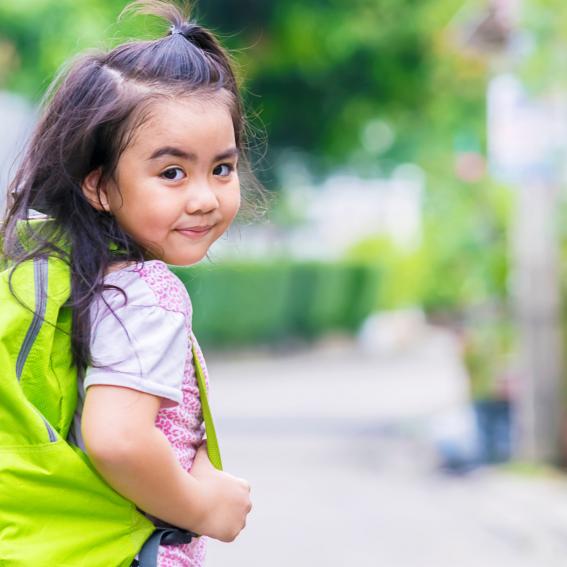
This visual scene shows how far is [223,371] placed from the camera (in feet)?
71.8

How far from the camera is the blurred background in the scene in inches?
300

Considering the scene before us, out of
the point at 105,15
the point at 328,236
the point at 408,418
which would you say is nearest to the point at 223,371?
the point at 408,418

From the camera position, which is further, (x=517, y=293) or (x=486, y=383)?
(x=486, y=383)

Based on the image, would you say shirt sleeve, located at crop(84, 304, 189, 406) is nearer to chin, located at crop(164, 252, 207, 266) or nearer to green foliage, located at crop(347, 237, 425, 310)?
chin, located at crop(164, 252, 207, 266)

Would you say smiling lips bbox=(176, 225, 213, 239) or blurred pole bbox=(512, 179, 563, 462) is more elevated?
smiling lips bbox=(176, 225, 213, 239)

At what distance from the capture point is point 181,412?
191 cm

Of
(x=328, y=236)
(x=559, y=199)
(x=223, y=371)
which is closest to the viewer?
(x=559, y=199)

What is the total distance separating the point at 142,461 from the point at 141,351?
0.49ft

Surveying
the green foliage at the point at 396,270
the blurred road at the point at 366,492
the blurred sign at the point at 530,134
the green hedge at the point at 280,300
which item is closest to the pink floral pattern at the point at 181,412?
the blurred road at the point at 366,492

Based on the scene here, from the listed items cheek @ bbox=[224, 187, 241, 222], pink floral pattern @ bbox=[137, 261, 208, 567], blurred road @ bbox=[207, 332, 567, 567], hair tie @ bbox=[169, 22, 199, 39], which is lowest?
blurred road @ bbox=[207, 332, 567, 567]

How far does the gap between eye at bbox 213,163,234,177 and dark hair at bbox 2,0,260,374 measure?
0.30 feet

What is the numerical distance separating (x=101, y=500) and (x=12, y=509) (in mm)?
125

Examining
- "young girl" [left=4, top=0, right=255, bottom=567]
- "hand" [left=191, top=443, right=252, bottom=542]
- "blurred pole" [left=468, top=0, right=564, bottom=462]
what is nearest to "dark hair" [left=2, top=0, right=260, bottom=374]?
"young girl" [left=4, top=0, right=255, bottom=567]

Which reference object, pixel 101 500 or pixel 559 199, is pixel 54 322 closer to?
pixel 101 500
